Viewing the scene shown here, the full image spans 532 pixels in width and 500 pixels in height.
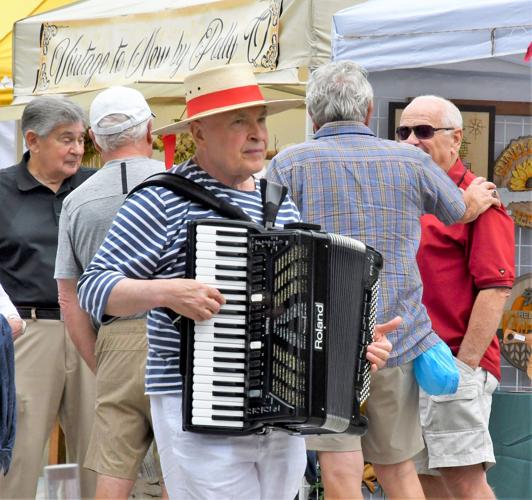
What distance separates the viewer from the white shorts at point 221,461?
3590 millimetres

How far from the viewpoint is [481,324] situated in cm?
541

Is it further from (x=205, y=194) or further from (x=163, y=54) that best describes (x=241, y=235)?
(x=163, y=54)

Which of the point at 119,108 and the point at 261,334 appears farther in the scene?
the point at 119,108

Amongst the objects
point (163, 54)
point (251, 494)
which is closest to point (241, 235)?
point (251, 494)

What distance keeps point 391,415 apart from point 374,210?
0.81 metres

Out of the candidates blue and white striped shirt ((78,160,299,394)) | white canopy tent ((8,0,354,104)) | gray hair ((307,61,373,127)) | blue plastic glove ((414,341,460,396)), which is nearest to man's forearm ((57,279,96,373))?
gray hair ((307,61,373,127))

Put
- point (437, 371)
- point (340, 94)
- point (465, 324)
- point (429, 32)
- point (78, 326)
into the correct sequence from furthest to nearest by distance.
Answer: point (429, 32), point (465, 324), point (78, 326), point (340, 94), point (437, 371)

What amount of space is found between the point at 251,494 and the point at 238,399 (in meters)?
0.35

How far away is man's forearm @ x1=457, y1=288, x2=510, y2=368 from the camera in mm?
5398

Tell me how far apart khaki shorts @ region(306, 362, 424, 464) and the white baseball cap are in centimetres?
135

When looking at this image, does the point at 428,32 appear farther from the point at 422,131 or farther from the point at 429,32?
the point at 422,131

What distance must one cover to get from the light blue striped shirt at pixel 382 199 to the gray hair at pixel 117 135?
581 mm

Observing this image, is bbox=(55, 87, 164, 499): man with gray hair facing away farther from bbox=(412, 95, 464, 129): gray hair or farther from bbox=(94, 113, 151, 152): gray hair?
bbox=(412, 95, 464, 129): gray hair

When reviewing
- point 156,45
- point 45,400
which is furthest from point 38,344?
point 156,45
